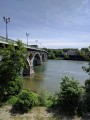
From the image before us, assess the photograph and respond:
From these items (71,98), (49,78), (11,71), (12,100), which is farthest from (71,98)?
(49,78)

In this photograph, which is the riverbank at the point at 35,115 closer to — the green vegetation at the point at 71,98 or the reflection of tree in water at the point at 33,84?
the green vegetation at the point at 71,98

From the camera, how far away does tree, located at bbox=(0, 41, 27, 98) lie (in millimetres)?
15057

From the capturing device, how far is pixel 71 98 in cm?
1172

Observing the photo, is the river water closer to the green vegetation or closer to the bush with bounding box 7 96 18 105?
the bush with bounding box 7 96 18 105

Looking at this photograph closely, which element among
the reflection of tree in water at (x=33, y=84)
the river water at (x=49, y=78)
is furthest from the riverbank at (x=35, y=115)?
the reflection of tree in water at (x=33, y=84)

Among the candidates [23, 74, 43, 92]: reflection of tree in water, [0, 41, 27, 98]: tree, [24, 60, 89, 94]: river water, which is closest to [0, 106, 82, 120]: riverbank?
[0, 41, 27, 98]: tree

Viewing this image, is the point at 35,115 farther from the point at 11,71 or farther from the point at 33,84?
the point at 33,84

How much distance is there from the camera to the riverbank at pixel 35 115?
1099 cm

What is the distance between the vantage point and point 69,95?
38.4 feet

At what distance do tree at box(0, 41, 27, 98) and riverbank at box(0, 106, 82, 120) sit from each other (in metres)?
2.84

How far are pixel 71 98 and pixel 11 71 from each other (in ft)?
21.0

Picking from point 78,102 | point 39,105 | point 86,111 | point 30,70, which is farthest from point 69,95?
point 30,70

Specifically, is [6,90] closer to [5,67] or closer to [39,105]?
[5,67]

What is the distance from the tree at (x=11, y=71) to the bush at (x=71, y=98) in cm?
498
